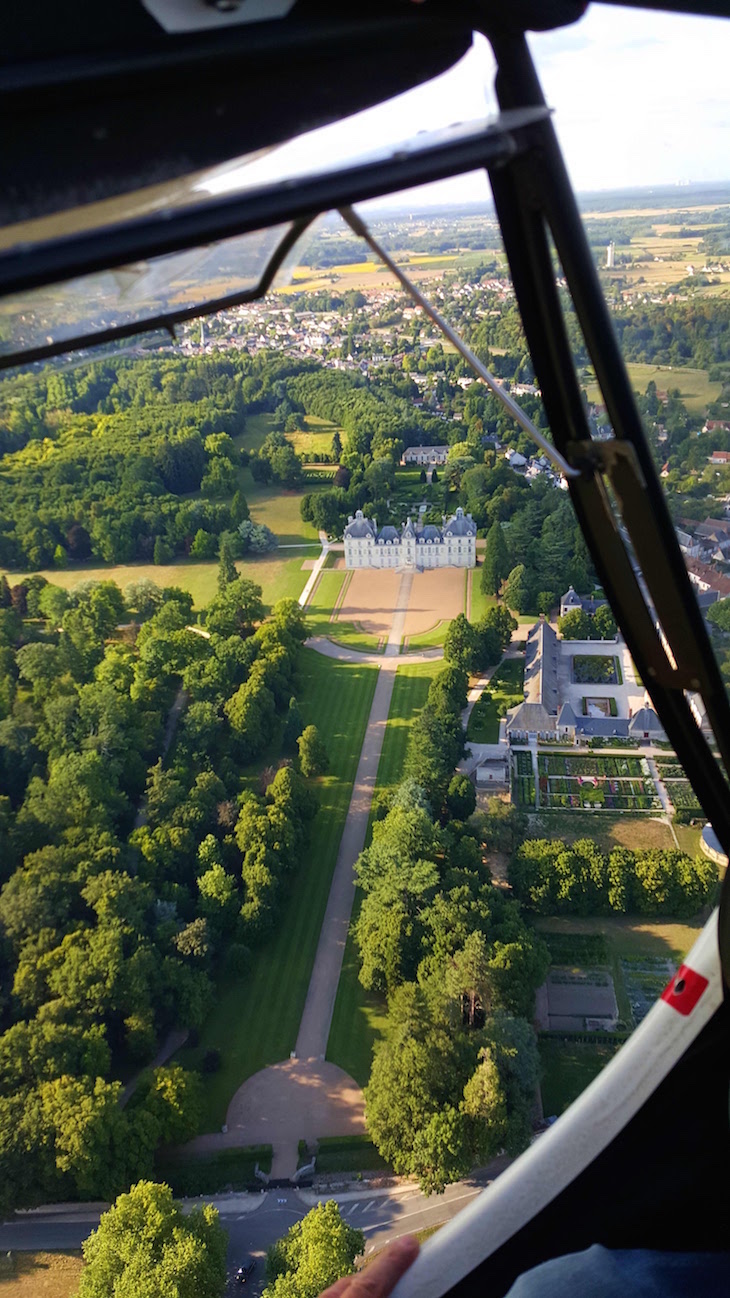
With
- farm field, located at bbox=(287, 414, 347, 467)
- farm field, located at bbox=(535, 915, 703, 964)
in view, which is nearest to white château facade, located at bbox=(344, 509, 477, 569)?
farm field, located at bbox=(287, 414, 347, 467)

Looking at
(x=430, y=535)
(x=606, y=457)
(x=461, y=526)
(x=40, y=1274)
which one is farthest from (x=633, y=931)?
(x=430, y=535)

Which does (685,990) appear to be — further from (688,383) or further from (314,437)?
(314,437)

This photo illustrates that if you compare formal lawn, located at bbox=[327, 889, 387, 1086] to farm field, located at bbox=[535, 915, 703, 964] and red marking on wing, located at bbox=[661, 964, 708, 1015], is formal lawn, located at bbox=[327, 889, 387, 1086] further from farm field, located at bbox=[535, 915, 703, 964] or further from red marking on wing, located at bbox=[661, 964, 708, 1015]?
red marking on wing, located at bbox=[661, 964, 708, 1015]

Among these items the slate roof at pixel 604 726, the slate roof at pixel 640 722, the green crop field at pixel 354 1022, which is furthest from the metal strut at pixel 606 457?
the slate roof at pixel 604 726

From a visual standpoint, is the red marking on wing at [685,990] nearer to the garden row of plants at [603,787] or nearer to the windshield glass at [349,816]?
the windshield glass at [349,816]

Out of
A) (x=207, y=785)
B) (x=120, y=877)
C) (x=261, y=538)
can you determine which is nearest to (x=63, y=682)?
(x=207, y=785)

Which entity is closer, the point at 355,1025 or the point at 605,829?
the point at 355,1025
